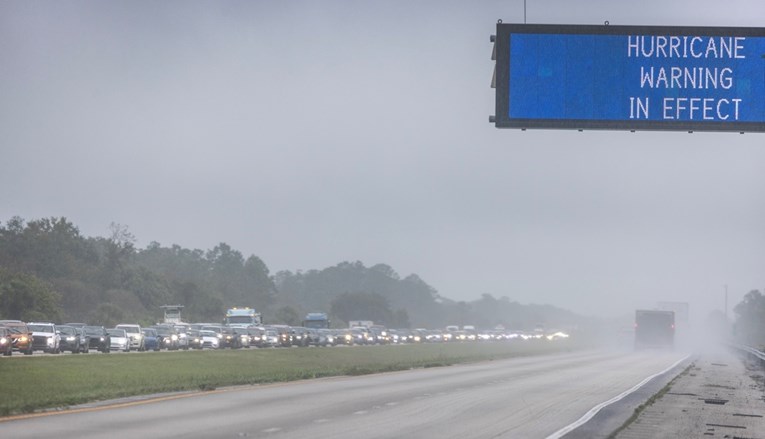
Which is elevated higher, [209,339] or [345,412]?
[209,339]

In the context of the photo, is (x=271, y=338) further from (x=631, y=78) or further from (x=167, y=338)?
(x=631, y=78)

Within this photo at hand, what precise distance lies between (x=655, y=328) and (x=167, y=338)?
5284cm

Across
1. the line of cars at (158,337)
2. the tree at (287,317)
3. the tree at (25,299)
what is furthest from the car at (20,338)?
the tree at (287,317)

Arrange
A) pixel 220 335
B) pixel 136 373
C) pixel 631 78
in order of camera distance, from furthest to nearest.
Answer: pixel 220 335 < pixel 136 373 < pixel 631 78

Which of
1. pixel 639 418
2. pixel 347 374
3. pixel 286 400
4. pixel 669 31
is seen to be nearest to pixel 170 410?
pixel 286 400

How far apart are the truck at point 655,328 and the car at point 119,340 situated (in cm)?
5675

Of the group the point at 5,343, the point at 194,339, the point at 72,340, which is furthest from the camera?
the point at 194,339

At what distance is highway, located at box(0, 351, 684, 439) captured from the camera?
20.8 m

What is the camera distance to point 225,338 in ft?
247

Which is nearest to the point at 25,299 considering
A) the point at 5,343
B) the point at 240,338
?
the point at 240,338

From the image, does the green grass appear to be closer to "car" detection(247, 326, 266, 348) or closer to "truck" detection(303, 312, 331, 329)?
"car" detection(247, 326, 266, 348)

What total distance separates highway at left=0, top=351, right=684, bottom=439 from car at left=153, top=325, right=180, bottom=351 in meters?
30.9

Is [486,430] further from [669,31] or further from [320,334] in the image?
[320,334]

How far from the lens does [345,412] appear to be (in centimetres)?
2561
